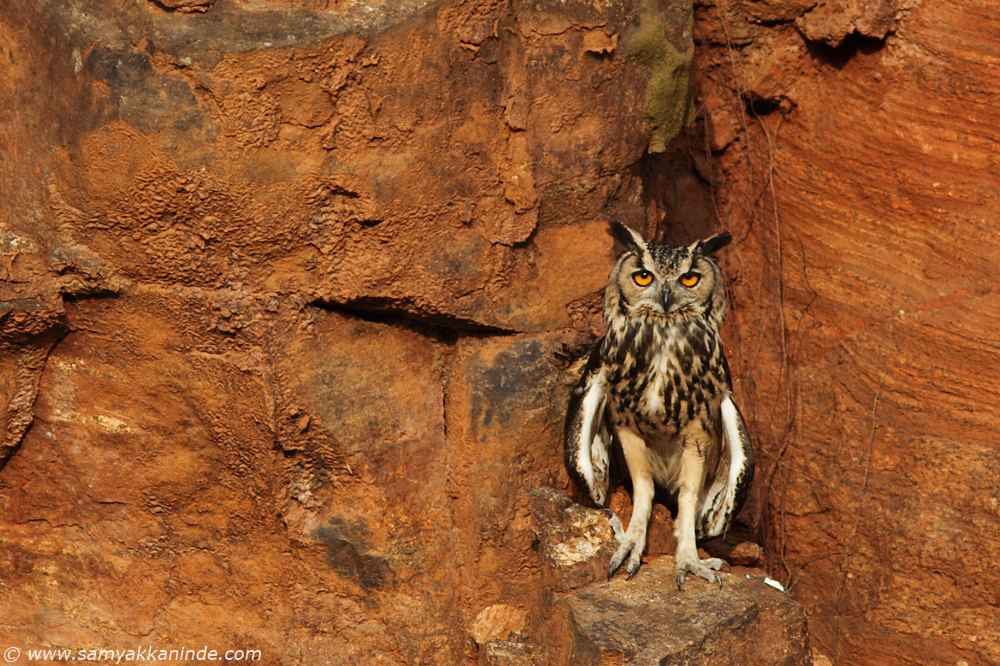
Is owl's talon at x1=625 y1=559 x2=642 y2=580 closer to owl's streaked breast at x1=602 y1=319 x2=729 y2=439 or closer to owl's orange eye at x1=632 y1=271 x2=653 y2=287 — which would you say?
owl's streaked breast at x1=602 y1=319 x2=729 y2=439

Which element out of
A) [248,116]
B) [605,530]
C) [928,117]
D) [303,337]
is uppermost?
[928,117]

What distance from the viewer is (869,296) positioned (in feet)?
16.4

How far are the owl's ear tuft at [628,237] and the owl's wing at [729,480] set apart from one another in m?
0.75

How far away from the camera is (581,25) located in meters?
4.30

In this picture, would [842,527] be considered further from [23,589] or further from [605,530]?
[23,589]

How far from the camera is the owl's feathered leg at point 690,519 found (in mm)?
4070

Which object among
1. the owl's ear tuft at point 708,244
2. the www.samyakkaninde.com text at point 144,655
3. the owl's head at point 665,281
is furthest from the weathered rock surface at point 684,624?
the www.samyakkaninde.com text at point 144,655

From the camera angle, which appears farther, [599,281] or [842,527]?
[842,527]

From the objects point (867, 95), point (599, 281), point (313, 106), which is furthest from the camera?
point (867, 95)

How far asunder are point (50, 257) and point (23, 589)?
1483 millimetres

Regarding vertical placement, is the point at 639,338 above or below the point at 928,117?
below

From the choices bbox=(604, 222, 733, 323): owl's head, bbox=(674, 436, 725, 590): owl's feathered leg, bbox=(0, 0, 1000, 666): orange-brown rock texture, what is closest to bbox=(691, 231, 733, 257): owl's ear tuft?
bbox=(604, 222, 733, 323): owl's head

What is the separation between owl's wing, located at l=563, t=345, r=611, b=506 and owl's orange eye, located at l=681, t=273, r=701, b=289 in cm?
48

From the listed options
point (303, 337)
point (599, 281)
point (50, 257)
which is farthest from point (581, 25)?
point (50, 257)
